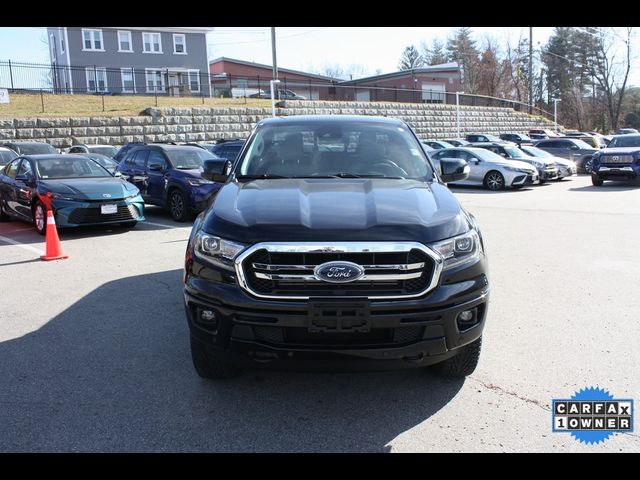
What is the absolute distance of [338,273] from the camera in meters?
3.24

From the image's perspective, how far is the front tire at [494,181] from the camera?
18406 millimetres

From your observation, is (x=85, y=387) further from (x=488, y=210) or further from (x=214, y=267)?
(x=488, y=210)

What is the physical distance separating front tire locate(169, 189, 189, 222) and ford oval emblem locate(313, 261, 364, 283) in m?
9.09

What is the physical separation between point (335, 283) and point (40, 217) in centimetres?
891

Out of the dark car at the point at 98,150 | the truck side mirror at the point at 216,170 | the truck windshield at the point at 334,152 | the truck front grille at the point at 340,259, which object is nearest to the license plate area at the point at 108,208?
the truck side mirror at the point at 216,170

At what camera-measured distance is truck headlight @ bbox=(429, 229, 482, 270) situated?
3391 mm

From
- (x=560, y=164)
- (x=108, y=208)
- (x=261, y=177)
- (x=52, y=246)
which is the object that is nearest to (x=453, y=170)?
(x=261, y=177)

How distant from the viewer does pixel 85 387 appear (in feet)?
13.1

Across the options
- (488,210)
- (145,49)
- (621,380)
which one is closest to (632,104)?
(145,49)

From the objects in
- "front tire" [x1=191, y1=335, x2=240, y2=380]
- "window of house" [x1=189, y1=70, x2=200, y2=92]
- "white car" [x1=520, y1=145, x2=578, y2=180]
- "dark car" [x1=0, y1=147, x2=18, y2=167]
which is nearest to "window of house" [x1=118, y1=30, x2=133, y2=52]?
"window of house" [x1=189, y1=70, x2=200, y2=92]

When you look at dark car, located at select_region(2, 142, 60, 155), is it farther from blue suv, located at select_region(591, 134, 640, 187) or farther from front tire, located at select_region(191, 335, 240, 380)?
blue suv, located at select_region(591, 134, 640, 187)

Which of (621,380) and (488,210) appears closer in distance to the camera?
(621,380)

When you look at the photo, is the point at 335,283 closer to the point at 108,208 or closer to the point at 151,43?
the point at 108,208
